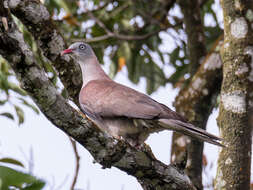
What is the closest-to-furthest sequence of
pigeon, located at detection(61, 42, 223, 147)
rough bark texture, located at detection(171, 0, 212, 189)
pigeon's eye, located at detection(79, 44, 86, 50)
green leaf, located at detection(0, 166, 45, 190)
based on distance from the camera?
green leaf, located at detection(0, 166, 45, 190), pigeon, located at detection(61, 42, 223, 147), rough bark texture, located at detection(171, 0, 212, 189), pigeon's eye, located at detection(79, 44, 86, 50)

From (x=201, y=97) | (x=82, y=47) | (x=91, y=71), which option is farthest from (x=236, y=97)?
(x=82, y=47)

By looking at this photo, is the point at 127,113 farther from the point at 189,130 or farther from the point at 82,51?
the point at 82,51

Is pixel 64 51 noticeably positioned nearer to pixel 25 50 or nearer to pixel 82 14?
pixel 25 50

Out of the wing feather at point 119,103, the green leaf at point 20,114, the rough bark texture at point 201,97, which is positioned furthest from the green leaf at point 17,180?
the rough bark texture at point 201,97

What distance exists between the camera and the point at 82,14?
594 cm

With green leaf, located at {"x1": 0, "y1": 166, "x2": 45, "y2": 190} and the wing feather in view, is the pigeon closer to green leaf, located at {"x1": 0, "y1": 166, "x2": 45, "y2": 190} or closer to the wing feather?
the wing feather

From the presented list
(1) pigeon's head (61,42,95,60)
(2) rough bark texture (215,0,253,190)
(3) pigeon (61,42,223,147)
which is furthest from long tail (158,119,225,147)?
(1) pigeon's head (61,42,95,60)

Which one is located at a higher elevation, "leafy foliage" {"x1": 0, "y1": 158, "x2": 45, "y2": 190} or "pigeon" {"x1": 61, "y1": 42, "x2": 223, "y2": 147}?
"pigeon" {"x1": 61, "y1": 42, "x2": 223, "y2": 147}

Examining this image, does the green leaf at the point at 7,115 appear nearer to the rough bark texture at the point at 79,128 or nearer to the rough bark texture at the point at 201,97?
the rough bark texture at the point at 79,128

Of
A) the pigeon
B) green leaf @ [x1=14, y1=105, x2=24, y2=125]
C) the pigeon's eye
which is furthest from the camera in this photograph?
the pigeon's eye

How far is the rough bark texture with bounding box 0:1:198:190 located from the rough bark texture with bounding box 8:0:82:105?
3.9 inches

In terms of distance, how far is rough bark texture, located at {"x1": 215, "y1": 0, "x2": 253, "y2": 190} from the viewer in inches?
129

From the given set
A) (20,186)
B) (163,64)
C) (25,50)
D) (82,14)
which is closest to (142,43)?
(163,64)

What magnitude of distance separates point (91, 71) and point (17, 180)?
11.1ft
